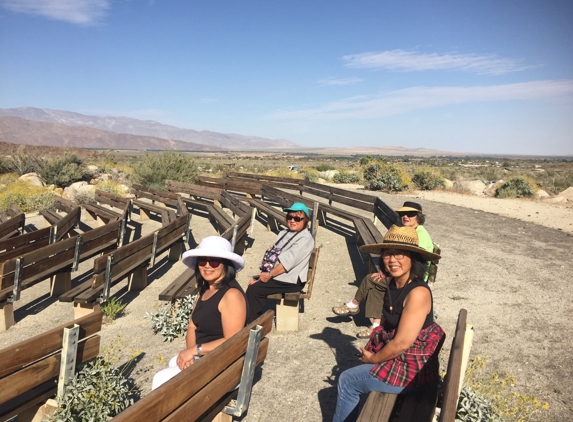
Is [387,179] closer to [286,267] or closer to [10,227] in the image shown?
[10,227]

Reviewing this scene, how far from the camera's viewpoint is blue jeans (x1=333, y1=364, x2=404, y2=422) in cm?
270

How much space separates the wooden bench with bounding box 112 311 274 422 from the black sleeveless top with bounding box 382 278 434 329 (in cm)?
79

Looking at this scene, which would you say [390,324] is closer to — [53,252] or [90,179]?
[53,252]

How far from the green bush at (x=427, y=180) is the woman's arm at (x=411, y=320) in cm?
1966

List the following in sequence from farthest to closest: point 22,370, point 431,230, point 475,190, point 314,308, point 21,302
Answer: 1. point 475,190
2. point 431,230
3. point 21,302
4. point 314,308
5. point 22,370

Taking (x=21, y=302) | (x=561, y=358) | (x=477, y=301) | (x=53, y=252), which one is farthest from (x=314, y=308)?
(x=21, y=302)

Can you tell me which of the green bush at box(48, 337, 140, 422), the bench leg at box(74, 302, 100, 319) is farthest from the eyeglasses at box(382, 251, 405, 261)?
the bench leg at box(74, 302, 100, 319)

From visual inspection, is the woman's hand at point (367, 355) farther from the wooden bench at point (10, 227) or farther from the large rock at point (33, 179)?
the large rock at point (33, 179)

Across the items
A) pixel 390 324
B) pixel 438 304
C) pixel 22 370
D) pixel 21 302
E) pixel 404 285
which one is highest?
pixel 404 285

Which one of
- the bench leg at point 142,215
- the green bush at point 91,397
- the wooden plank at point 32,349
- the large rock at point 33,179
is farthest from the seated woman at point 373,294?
the large rock at point 33,179

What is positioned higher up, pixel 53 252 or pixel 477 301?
pixel 53 252

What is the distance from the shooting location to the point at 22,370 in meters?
2.51

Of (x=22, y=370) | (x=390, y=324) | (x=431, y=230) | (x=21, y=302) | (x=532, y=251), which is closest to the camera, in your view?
(x=22, y=370)

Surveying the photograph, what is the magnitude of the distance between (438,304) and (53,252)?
17.1ft
